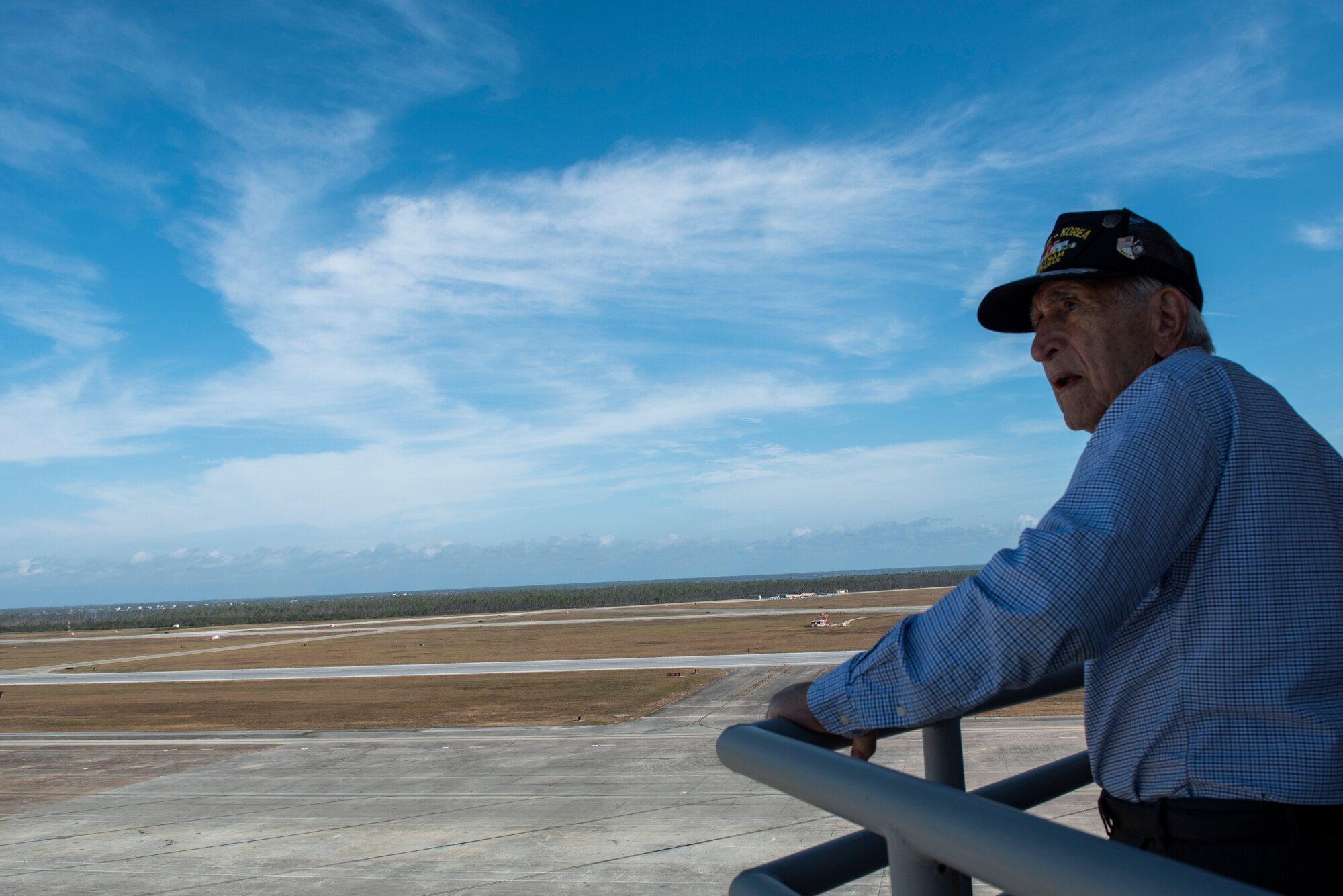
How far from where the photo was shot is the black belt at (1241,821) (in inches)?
47.4

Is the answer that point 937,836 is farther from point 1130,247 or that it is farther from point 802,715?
point 1130,247

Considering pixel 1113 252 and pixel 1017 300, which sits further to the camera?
pixel 1017 300

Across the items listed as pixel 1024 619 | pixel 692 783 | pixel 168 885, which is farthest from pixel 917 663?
pixel 692 783

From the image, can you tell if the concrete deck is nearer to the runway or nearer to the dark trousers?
the dark trousers

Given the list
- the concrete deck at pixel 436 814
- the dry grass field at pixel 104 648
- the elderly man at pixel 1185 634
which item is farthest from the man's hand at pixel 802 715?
the dry grass field at pixel 104 648

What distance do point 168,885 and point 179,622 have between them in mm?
79858

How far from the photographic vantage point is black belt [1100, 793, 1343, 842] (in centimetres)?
120

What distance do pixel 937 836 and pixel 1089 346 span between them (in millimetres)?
994

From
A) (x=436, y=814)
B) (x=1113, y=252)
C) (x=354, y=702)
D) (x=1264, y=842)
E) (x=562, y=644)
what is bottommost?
(x=562, y=644)

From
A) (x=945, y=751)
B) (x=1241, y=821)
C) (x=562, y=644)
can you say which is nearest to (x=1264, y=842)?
(x=1241, y=821)

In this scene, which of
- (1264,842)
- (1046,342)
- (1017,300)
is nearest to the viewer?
(1264,842)

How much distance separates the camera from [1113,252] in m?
1.56

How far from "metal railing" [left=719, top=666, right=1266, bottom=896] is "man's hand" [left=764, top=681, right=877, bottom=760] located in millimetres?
13

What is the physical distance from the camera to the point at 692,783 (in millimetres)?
8430
